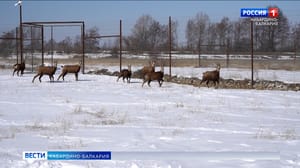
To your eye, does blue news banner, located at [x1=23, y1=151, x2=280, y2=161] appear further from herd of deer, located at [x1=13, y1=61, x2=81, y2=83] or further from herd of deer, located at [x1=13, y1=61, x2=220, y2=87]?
herd of deer, located at [x1=13, y1=61, x2=81, y2=83]

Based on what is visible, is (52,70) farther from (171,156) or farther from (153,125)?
(171,156)

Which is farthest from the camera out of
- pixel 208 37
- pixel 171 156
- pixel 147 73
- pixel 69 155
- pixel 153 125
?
pixel 208 37

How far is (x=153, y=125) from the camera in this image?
1028cm

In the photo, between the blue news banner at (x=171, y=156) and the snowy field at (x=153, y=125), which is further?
the snowy field at (x=153, y=125)

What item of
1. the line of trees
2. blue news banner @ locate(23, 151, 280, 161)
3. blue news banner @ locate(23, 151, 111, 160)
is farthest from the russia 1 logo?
blue news banner @ locate(23, 151, 111, 160)

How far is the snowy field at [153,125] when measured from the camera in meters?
6.95

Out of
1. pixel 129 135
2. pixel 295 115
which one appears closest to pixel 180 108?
pixel 295 115

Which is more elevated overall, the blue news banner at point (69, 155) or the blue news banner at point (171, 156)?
the blue news banner at point (69, 155)

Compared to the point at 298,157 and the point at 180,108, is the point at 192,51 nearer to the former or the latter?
the point at 180,108

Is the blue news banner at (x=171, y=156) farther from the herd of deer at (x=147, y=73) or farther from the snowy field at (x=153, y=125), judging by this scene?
the herd of deer at (x=147, y=73)

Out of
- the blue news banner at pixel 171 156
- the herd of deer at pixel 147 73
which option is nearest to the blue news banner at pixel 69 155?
the blue news banner at pixel 171 156

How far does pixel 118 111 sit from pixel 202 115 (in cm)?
256

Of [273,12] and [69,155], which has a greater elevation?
[273,12]

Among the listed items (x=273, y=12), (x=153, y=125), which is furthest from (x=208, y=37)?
(x=153, y=125)
